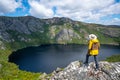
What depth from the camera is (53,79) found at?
31.9m

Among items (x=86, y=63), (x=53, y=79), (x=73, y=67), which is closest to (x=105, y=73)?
(x=86, y=63)

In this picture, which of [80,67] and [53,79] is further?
[53,79]

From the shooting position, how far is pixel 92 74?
2778 cm

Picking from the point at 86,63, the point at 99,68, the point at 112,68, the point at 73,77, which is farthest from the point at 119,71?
the point at 73,77

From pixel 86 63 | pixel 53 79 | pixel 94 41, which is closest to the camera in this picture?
pixel 94 41

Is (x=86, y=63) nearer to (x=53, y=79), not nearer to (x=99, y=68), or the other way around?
(x=99, y=68)

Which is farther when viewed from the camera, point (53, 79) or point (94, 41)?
point (53, 79)

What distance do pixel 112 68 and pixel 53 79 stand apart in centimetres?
1019

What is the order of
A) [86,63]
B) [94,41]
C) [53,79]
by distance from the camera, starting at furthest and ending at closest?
[53,79] → [86,63] → [94,41]

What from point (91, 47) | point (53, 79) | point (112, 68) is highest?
point (91, 47)

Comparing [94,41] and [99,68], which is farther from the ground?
[94,41]

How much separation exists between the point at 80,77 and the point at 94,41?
5964 millimetres

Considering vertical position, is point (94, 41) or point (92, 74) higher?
point (94, 41)

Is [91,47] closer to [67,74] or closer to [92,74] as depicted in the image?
[92,74]
